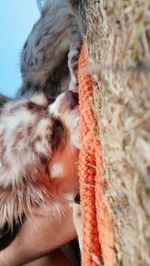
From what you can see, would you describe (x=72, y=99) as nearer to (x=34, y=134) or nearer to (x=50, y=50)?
(x=34, y=134)

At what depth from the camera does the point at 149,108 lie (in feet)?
1.40

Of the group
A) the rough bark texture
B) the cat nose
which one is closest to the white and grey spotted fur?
the cat nose

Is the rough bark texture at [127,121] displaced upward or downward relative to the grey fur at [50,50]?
downward

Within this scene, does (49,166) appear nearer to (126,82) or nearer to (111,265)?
(111,265)

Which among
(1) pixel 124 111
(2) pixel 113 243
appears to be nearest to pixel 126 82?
(1) pixel 124 111

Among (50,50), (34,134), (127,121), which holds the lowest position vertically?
(127,121)

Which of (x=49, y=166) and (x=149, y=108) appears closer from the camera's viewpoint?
(x=149, y=108)

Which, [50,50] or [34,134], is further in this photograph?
[50,50]

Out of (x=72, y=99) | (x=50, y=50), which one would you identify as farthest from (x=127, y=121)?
(x=50, y=50)

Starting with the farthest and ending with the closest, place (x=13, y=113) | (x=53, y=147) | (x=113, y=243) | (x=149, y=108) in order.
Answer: (x=13, y=113)
(x=53, y=147)
(x=113, y=243)
(x=149, y=108)

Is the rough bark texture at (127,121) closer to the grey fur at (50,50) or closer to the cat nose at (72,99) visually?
the cat nose at (72,99)

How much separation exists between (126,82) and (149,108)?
0.06 meters

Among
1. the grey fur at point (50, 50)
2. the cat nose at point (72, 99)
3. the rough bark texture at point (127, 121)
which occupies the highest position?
the grey fur at point (50, 50)

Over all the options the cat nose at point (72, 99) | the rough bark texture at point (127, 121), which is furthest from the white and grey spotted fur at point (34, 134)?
the rough bark texture at point (127, 121)
